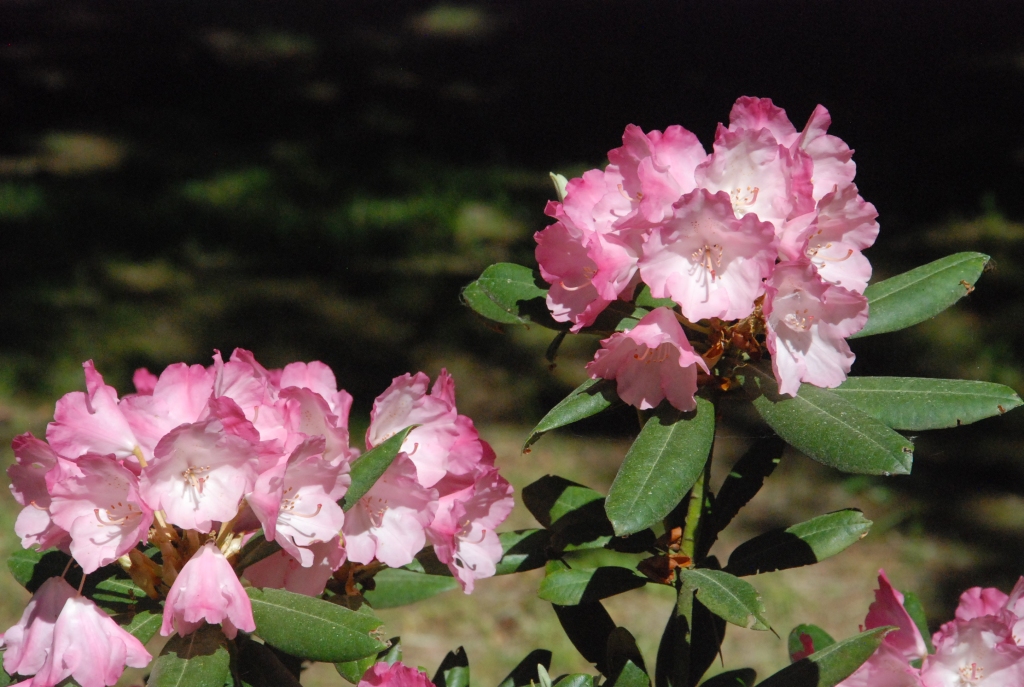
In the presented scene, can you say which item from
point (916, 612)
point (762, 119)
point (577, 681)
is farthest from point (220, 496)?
point (916, 612)

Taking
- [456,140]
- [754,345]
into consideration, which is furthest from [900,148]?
[754,345]

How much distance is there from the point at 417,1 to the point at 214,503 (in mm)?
5804

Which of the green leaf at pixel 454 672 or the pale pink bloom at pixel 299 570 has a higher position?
the pale pink bloom at pixel 299 570

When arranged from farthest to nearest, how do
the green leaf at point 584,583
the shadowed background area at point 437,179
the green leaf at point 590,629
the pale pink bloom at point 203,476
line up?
the shadowed background area at point 437,179, the green leaf at point 590,629, the green leaf at point 584,583, the pale pink bloom at point 203,476

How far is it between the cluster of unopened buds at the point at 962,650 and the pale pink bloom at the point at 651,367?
257 mm

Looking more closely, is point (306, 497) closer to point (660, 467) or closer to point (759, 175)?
point (660, 467)

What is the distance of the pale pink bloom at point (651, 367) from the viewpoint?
943 millimetres

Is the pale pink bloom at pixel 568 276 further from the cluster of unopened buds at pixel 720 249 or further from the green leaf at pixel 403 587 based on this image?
the green leaf at pixel 403 587

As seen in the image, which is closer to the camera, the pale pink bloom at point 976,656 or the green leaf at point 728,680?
the pale pink bloom at point 976,656

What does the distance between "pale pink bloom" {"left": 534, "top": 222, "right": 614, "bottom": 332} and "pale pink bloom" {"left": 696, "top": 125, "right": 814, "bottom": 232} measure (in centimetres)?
12

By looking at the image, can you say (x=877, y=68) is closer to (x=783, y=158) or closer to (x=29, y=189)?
(x=29, y=189)

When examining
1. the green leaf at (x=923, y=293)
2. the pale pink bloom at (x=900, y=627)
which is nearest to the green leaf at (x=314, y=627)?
the pale pink bloom at (x=900, y=627)

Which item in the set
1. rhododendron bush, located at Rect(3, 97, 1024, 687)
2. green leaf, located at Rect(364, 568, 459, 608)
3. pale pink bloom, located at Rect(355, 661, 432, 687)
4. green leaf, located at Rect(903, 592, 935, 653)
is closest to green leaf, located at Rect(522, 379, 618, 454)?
rhododendron bush, located at Rect(3, 97, 1024, 687)

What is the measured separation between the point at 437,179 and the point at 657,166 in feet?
12.2
